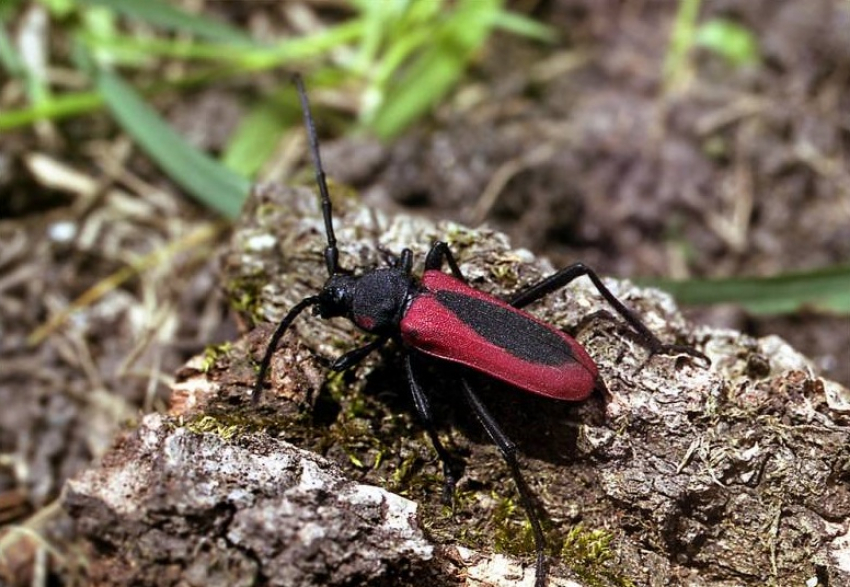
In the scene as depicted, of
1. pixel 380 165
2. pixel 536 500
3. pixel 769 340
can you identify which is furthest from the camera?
pixel 380 165

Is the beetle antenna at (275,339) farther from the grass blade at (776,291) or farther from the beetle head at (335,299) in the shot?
the grass blade at (776,291)

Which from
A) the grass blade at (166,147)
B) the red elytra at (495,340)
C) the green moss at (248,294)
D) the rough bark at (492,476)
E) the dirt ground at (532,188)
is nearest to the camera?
the rough bark at (492,476)

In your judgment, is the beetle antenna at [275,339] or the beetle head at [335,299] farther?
the beetle head at [335,299]

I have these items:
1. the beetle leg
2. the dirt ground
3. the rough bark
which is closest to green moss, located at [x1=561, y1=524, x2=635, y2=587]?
the rough bark

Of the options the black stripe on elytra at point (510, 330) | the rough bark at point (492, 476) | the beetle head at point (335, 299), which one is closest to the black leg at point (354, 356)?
the rough bark at point (492, 476)

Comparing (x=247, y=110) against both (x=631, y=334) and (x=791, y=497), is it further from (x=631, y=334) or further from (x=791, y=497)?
(x=791, y=497)

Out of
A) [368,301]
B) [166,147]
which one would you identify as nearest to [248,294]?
[368,301]

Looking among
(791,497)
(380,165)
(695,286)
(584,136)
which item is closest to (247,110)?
(380,165)

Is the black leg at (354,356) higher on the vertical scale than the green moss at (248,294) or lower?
lower
